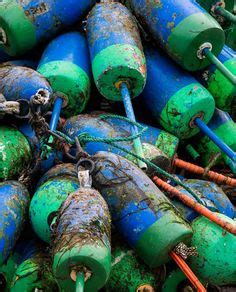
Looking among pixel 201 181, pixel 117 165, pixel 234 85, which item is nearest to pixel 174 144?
pixel 201 181

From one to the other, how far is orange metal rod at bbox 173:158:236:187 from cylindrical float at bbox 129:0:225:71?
545 millimetres

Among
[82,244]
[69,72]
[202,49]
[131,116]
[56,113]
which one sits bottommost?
[56,113]

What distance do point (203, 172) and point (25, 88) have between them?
3.58ft

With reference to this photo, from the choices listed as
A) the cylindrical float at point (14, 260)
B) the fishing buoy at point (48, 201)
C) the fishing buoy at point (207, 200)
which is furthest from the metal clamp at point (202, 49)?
the cylindrical float at point (14, 260)

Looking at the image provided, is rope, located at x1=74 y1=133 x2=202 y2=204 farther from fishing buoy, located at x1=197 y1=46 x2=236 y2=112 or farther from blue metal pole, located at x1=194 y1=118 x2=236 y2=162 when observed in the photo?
fishing buoy, located at x1=197 y1=46 x2=236 y2=112

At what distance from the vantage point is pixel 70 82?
307cm

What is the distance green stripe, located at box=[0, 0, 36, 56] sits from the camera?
3.23m

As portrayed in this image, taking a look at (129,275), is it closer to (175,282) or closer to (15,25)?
(175,282)

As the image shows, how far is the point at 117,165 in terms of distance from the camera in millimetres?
2445

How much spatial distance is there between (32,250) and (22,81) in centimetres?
90

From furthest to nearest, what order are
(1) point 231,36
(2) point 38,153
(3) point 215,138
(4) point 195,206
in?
(1) point 231,36 < (3) point 215,138 < (2) point 38,153 < (4) point 195,206

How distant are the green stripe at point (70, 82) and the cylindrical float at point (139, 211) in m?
0.72

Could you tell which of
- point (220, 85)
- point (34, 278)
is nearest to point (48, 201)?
point (34, 278)

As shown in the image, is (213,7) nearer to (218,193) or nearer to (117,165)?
(218,193)
